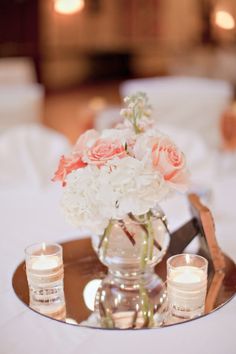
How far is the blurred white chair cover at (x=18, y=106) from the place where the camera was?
3936 millimetres

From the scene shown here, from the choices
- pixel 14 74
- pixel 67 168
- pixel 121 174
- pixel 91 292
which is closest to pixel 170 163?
pixel 121 174

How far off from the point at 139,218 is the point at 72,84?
9.57 metres

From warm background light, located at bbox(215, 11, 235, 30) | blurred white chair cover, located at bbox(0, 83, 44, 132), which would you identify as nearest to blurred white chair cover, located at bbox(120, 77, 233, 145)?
blurred white chair cover, located at bbox(0, 83, 44, 132)

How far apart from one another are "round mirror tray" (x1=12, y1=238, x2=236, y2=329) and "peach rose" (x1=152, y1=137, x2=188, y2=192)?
10.7 inches

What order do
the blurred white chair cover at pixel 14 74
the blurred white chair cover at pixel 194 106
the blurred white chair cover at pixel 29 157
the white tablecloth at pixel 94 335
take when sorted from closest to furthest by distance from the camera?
the white tablecloth at pixel 94 335 → the blurred white chair cover at pixel 29 157 → the blurred white chair cover at pixel 194 106 → the blurred white chair cover at pixel 14 74

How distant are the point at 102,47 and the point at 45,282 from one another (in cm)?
1106

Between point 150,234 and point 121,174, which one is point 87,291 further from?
point 121,174

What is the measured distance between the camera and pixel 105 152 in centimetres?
117

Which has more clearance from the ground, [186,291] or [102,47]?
[186,291]

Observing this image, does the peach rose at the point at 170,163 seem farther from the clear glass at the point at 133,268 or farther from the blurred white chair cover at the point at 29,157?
the blurred white chair cover at the point at 29,157

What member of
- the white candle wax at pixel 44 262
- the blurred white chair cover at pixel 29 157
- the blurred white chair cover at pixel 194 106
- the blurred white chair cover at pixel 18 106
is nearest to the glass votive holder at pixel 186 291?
the white candle wax at pixel 44 262

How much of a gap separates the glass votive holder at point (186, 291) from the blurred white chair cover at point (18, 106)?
2948mm

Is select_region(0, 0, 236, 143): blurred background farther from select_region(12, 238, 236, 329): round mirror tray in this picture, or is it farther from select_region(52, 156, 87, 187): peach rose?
select_region(52, 156, 87, 187): peach rose

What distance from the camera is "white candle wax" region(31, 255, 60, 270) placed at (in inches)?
49.7
